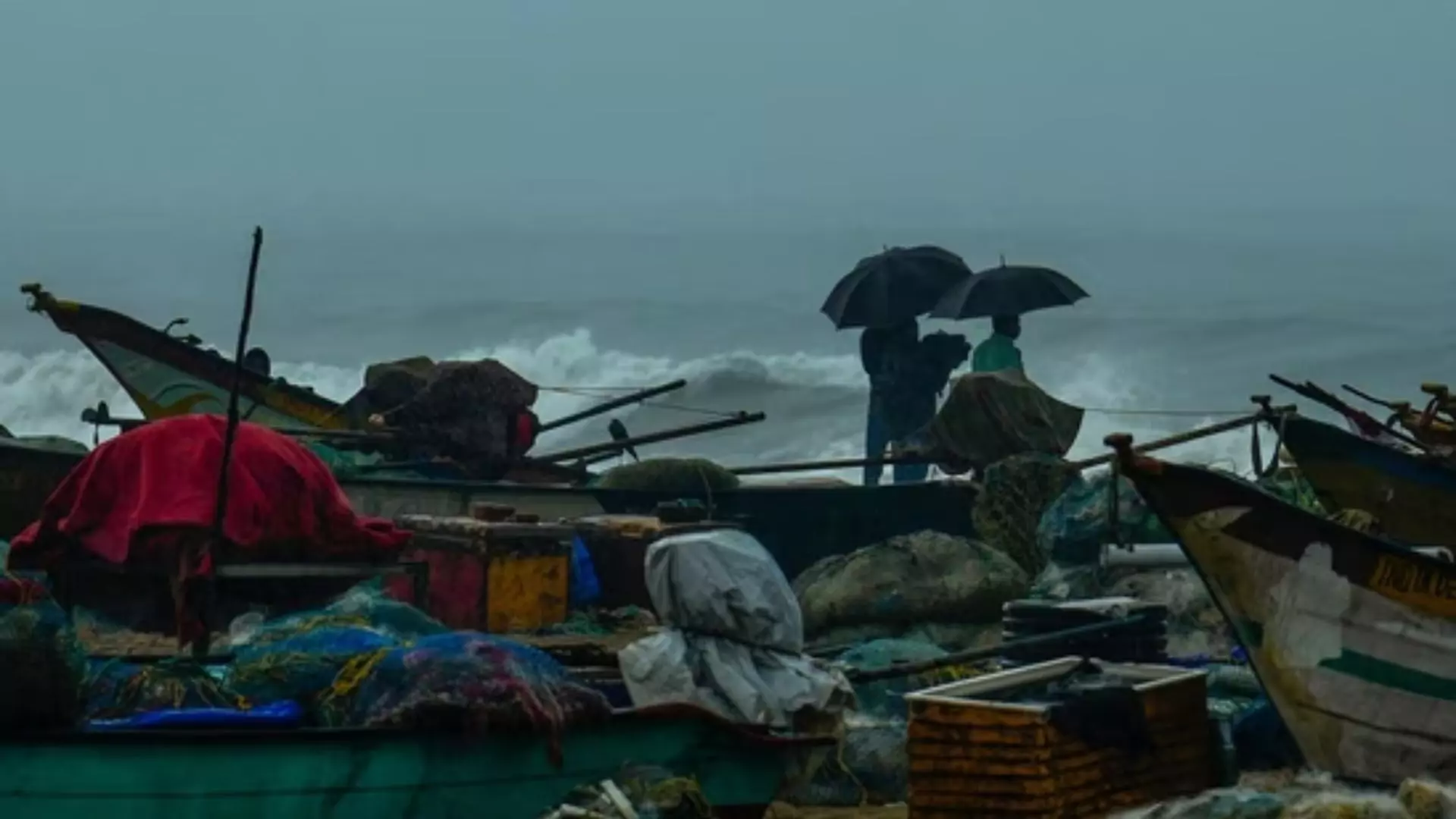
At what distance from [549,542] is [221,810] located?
190 inches

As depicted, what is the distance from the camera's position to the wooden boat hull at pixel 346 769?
6547mm

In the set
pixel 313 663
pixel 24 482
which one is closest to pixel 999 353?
pixel 24 482

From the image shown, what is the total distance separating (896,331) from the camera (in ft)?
55.5

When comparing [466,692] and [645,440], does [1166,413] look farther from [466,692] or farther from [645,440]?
[466,692]

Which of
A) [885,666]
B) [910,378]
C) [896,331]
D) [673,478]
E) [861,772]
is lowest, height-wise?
[861,772]

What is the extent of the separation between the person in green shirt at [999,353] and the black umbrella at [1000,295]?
0.88 m

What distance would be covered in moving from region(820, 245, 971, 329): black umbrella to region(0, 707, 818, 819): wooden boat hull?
1039 cm

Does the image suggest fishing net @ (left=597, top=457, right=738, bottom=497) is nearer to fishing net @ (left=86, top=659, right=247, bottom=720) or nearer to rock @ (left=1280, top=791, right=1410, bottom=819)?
fishing net @ (left=86, top=659, right=247, bottom=720)

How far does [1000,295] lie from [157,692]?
36.6ft

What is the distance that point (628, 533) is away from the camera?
12.1m

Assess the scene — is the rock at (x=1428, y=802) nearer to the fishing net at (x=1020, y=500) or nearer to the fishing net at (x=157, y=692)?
the fishing net at (x=157, y=692)

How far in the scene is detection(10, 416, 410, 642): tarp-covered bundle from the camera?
29.8 ft

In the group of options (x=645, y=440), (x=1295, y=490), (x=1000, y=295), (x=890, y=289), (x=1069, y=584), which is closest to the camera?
(x=1069, y=584)

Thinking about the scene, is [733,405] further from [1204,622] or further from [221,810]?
[221,810]
